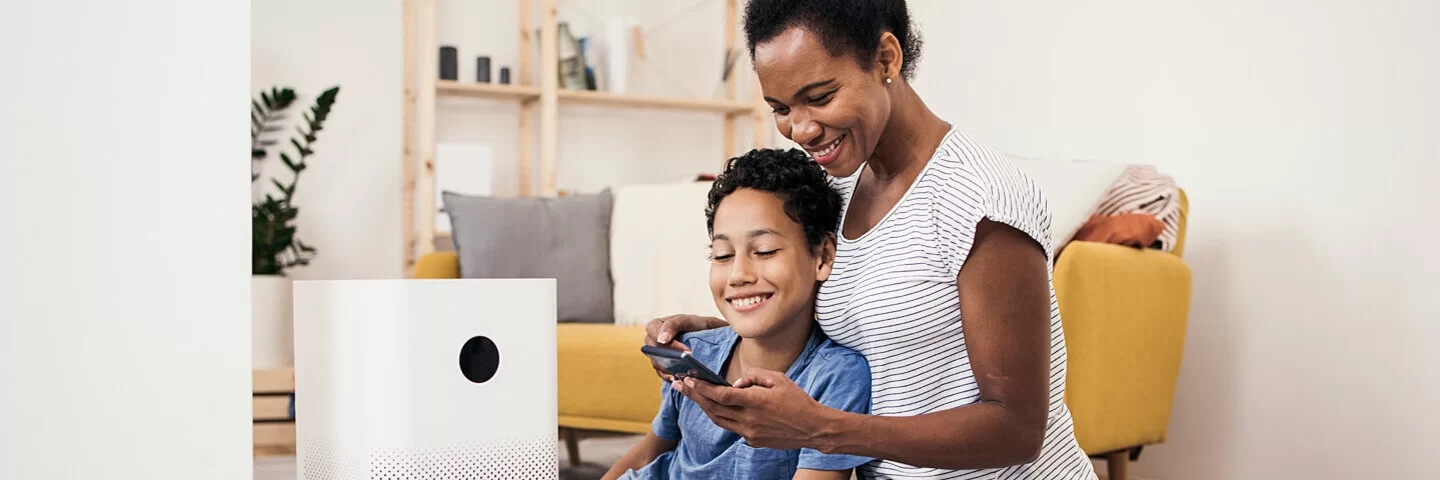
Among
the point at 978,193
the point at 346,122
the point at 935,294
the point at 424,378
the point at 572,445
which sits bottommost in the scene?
the point at 572,445

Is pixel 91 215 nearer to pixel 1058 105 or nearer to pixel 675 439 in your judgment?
pixel 675 439

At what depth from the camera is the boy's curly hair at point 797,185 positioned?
1.30 metres

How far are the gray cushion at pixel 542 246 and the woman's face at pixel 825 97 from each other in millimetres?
1934

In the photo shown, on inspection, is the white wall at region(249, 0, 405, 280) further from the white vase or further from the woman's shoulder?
the woman's shoulder

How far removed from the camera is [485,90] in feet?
12.5

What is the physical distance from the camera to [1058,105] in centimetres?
304

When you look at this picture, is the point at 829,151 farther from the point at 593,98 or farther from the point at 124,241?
the point at 593,98

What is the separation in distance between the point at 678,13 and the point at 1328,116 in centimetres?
257

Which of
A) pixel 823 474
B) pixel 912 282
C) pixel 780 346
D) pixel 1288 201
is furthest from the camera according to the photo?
pixel 1288 201

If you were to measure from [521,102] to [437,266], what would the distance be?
3.94 feet

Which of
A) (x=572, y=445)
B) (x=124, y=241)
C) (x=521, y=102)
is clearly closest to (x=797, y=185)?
(x=124, y=241)

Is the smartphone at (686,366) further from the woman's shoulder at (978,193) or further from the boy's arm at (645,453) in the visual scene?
the boy's arm at (645,453)

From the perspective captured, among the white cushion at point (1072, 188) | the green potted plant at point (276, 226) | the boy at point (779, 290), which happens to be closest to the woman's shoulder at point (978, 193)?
the boy at point (779, 290)

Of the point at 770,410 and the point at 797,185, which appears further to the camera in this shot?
the point at 797,185
